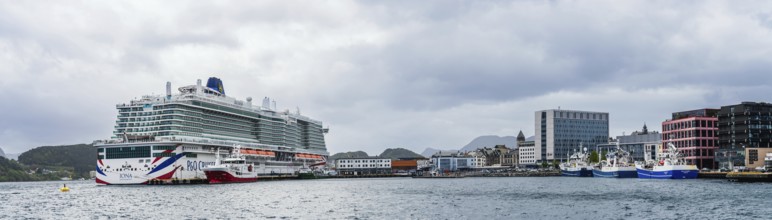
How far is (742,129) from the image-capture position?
555ft

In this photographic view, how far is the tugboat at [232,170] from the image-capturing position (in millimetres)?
137625

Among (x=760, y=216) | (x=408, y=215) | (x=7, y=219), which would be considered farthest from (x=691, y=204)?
(x=7, y=219)

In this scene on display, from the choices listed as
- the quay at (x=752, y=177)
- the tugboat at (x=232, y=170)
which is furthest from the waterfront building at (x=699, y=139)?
the tugboat at (x=232, y=170)

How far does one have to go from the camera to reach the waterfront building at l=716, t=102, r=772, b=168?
166 metres

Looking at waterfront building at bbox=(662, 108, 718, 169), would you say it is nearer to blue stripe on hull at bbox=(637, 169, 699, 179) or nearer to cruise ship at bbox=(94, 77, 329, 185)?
blue stripe on hull at bbox=(637, 169, 699, 179)

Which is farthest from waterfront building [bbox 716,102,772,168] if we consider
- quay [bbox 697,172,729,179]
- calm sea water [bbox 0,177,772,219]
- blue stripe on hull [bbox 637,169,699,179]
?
calm sea water [bbox 0,177,772,219]

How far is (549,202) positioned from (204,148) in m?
86.2

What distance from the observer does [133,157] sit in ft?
429

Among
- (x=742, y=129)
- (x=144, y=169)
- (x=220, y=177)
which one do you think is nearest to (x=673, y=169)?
(x=742, y=129)

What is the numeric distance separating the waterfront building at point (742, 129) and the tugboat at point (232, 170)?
106 meters

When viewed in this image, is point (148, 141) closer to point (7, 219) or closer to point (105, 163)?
point (105, 163)

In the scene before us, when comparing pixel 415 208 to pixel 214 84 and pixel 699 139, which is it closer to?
pixel 214 84

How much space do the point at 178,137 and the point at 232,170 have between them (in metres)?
12.8

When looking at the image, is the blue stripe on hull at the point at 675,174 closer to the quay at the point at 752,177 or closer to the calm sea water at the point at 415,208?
the quay at the point at 752,177
